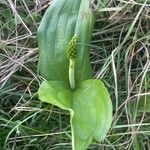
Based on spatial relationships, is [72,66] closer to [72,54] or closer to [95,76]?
[72,54]

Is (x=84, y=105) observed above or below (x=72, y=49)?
below

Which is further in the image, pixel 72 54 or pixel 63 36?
pixel 63 36

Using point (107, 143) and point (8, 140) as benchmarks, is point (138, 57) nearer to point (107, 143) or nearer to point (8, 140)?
point (107, 143)

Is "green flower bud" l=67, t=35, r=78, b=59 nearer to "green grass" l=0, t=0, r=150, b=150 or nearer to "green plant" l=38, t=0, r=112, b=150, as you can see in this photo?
"green plant" l=38, t=0, r=112, b=150

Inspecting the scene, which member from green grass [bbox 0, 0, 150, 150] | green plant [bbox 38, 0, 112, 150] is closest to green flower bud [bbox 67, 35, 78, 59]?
green plant [bbox 38, 0, 112, 150]

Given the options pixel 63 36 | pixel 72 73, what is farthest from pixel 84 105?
pixel 63 36

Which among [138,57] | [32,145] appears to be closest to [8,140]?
[32,145]
